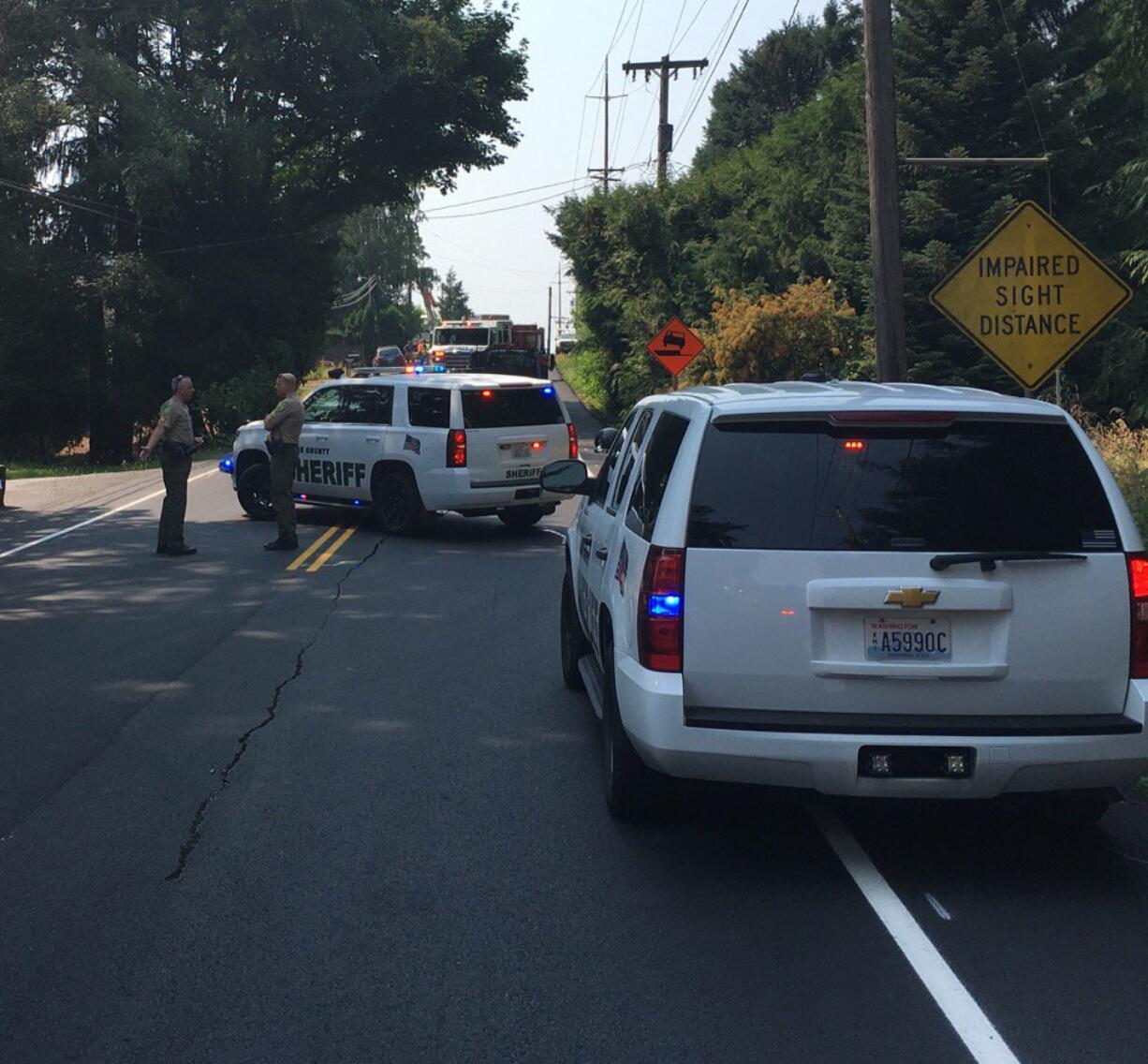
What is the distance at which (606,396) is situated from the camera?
4734cm

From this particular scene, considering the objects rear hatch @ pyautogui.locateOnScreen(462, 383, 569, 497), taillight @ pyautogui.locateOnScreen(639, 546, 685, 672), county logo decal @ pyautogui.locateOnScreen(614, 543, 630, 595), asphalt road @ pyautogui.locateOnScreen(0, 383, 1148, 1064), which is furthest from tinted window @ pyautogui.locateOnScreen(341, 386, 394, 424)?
taillight @ pyautogui.locateOnScreen(639, 546, 685, 672)

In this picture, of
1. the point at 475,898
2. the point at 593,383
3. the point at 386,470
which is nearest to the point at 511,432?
the point at 386,470

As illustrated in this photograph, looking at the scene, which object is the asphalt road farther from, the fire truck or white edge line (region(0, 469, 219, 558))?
the fire truck

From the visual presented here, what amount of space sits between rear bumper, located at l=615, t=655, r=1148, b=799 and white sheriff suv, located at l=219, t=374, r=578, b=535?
11306mm

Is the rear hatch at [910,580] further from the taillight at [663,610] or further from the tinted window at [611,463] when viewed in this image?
the tinted window at [611,463]

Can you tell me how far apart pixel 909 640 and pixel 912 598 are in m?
0.16

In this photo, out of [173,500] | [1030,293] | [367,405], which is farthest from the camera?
[367,405]

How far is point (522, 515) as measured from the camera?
17.8 m

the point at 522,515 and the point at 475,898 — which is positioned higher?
the point at 522,515

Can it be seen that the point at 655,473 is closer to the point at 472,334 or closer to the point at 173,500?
the point at 173,500

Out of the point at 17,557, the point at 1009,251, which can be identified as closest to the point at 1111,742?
the point at 1009,251

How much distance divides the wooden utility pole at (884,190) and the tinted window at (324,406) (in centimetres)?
696

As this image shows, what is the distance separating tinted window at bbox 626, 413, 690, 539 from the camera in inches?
228

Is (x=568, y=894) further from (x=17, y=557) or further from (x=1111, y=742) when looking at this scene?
→ (x=17, y=557)
